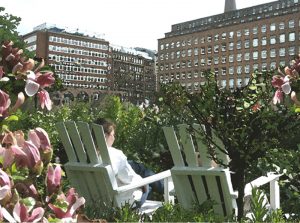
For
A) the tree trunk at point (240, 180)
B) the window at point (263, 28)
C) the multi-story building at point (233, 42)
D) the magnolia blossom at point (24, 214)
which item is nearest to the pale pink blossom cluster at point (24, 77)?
the magnolia blossom at point (24, 214)

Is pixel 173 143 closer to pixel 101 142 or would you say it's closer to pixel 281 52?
pixel 101 142

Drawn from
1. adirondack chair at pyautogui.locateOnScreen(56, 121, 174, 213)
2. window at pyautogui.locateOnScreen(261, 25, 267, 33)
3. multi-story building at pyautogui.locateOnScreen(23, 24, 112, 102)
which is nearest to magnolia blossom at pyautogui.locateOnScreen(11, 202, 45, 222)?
adirondack chair at pyautogui.locateOnScreen(56, 121, 174, 213)

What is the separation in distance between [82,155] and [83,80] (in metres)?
117

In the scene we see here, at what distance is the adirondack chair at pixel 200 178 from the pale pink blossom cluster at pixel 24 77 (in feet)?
5.18

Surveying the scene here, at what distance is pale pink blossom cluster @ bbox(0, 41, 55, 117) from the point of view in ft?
4.32

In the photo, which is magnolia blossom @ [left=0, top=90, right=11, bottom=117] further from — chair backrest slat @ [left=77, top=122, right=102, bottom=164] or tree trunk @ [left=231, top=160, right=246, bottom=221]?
chair backrest slat @ [left=77, top=122, right=102, bottom=164]

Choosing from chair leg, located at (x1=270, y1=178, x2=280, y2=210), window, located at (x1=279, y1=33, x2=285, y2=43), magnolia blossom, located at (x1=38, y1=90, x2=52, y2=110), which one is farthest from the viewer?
window, located at (x1=279, y1=33, x2=285, y2=43)

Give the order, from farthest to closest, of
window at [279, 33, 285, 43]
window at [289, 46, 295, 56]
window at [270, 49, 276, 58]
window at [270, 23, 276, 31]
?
window at [270, 23, 276, 31], window at [270, 49, 276, 58], window at [279, 33, 285, 43], window at [289, 46, 295, 56]

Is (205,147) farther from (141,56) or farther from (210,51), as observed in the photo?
(141,56)

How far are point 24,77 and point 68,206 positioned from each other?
0.77 meters

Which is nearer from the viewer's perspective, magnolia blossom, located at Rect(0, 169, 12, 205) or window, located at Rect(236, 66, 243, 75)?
magnolia blossom, located at Rect(0, 169, 12, 205)

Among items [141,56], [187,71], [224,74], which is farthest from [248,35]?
[141,56]

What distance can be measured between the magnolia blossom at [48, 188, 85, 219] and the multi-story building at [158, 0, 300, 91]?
86.9 m

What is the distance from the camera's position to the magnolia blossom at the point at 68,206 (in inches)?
44.0
